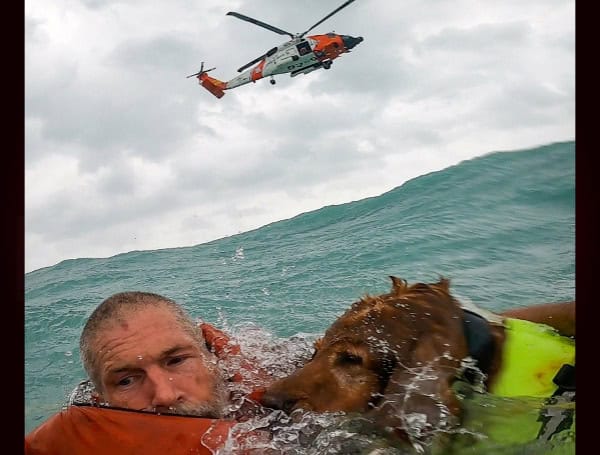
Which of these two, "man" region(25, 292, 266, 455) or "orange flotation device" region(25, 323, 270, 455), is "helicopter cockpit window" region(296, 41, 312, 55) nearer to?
"man" region(25, 292, 266, 455)

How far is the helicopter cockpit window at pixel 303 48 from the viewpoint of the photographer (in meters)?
1.85

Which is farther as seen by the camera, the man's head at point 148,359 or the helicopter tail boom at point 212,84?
the helicopter tail boom at point 212,84

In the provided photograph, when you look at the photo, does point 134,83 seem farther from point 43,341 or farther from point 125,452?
point 125,452

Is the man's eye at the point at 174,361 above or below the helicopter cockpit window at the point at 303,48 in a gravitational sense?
below

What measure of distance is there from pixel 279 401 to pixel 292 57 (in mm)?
867

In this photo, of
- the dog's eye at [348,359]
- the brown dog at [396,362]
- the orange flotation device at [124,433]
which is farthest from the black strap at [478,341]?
the orange flotation device at [124,433]

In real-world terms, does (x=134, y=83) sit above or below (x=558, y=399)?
above

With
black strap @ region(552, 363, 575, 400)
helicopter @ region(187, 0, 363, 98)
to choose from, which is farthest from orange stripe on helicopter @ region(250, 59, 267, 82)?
black strap @ region(552, 363, 575, 400)

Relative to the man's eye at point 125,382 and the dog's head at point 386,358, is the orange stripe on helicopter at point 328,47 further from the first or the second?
the man's eye at point 125,382

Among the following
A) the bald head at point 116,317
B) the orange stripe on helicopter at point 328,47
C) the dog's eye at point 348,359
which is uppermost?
the orange stripe on helicopter at point 328,47

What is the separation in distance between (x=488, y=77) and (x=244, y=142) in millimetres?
654
